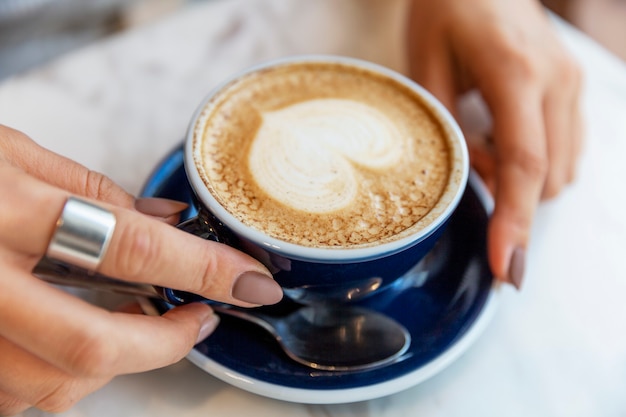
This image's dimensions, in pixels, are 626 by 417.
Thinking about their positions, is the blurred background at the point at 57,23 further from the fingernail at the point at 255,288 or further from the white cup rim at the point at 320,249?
the fingernail at the point at 255,288

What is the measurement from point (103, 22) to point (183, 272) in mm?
1035

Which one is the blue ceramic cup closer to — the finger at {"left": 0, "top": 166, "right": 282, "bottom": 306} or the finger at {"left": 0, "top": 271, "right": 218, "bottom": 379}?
the finger at {"left": 0, "top": 166, "right": 282, "bottom": 306}

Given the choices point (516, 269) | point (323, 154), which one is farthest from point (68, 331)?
point (516, 269)

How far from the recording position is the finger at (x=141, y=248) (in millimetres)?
529

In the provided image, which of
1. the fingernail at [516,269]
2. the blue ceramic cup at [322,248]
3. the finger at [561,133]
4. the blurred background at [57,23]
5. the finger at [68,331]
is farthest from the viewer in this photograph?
the blurred background at [57,23]

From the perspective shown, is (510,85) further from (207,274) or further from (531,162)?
(207,274)

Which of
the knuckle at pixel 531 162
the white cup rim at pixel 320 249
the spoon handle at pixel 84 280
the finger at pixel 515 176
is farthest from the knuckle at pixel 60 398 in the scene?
the knuckle at pixel 531 162

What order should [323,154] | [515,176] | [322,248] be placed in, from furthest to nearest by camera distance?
[515,176] < [323,154] < [322,248]

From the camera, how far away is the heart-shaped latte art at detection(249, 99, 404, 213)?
2.33 ft

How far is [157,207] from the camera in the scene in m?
0.69


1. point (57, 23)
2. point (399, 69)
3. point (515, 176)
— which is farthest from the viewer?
point (57, 23)

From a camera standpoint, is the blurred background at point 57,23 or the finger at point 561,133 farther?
the blurred background at point 57,23

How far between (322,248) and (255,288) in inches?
3.2

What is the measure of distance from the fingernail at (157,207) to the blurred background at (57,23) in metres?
0.76
